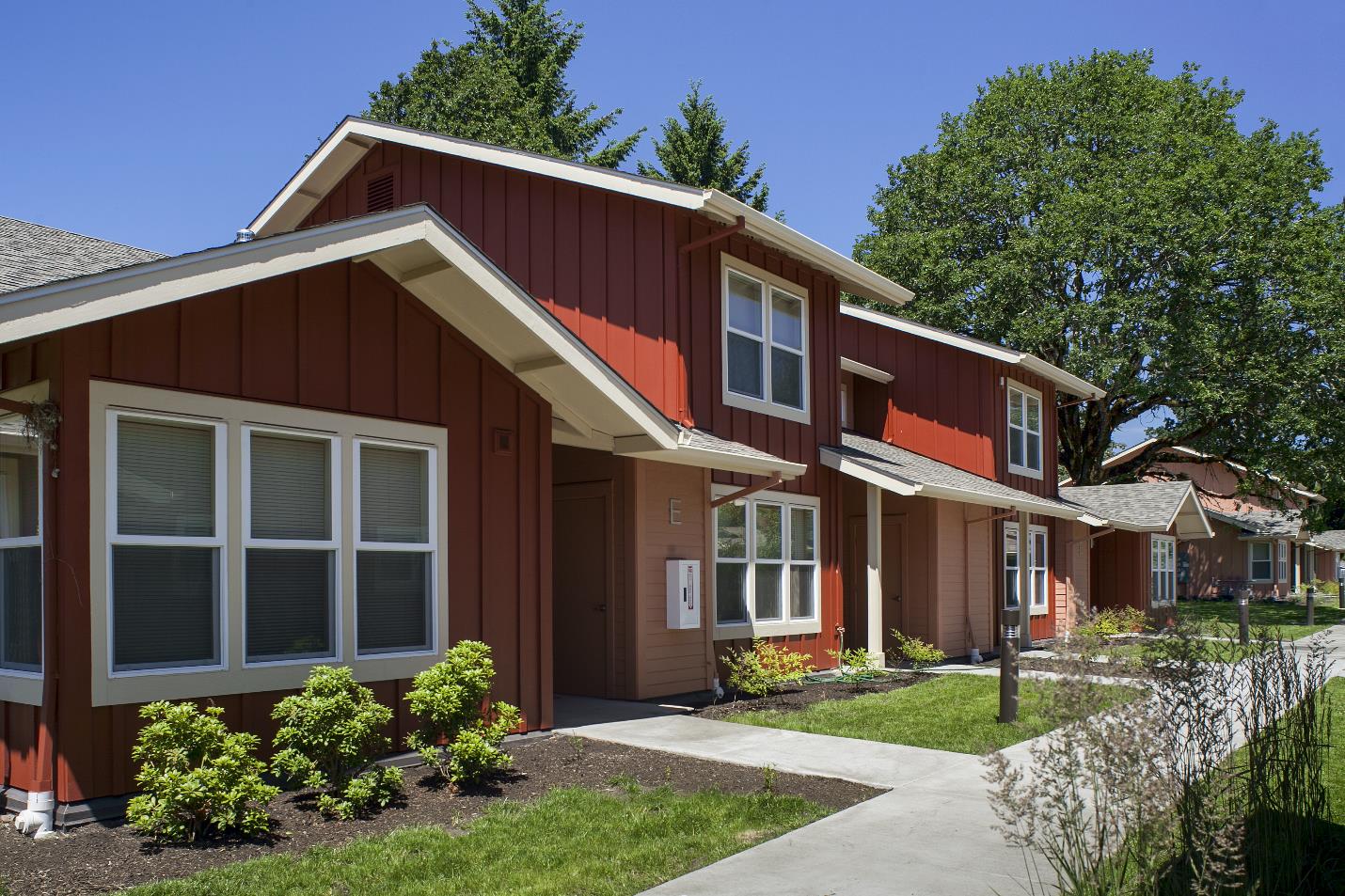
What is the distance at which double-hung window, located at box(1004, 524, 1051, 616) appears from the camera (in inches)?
783

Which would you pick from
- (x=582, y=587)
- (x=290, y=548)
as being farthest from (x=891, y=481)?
(x=290, y=548)

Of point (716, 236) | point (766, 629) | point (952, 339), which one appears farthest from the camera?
point (952, 339)

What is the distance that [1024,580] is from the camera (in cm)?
2005

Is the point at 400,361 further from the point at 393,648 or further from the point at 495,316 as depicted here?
the point at 393,648

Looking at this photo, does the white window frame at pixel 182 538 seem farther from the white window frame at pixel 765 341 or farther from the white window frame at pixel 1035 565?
the white window frame at pixel 1035 565

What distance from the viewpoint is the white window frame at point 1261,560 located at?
142 ft

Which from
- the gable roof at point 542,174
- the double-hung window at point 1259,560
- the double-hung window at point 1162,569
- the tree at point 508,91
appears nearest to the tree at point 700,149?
the tree at point 508,91

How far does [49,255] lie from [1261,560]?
45.6m

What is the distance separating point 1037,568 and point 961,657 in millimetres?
4644

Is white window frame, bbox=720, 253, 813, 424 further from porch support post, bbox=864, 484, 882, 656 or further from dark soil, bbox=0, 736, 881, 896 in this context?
dark soil, bbox=0, 736, 881, 896

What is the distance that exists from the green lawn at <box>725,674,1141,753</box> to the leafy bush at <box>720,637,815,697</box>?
68 cm

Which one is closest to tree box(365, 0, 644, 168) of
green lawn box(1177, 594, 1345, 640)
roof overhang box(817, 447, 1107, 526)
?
roof overhang box(817, 447, 1107, 526)

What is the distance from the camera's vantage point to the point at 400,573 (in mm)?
8398

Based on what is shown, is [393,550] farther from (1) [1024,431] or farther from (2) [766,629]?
(1) [1024,431]
